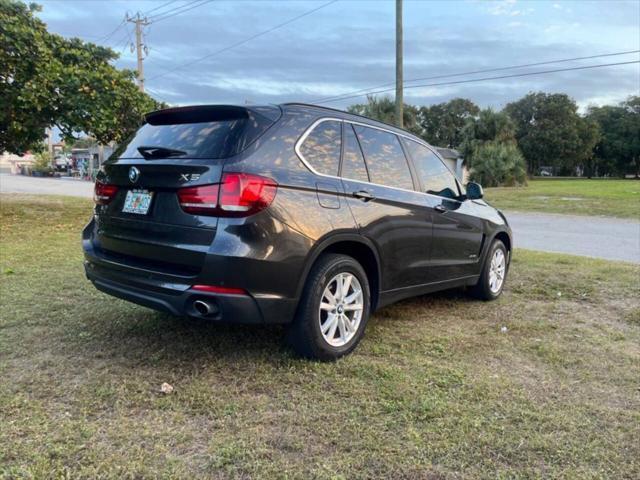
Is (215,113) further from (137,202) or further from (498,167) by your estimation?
(498,167)

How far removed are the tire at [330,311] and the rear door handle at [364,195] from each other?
0.46m

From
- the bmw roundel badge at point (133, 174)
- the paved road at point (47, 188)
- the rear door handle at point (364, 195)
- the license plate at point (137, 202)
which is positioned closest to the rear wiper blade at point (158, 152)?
the bmw roundel badge at point (133, 174)

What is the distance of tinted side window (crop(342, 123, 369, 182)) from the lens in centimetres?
395

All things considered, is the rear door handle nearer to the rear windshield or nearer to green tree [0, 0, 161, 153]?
the rear windshield

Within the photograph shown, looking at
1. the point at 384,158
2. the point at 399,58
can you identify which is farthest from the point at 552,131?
the point at 384,158

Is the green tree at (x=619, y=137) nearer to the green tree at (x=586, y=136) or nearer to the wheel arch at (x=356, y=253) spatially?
the green tree at (x=586, y=136)

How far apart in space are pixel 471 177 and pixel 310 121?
3320 cm

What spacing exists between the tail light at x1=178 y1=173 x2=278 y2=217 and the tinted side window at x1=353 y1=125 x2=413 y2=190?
1218 mm

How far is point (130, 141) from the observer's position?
4086 mm

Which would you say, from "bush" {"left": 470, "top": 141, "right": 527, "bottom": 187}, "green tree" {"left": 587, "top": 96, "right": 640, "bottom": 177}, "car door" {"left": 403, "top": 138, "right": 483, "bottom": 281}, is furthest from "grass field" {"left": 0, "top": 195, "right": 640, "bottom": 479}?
"green tree" {"left": 587, "top": 96, "right": 640, "bottom": 177}

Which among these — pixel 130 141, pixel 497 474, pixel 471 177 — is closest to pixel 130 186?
pixel 130 141

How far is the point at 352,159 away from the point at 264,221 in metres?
1.12

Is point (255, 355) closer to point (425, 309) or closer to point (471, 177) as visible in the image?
point (425, 309)

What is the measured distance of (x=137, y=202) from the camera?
3.55 metres
